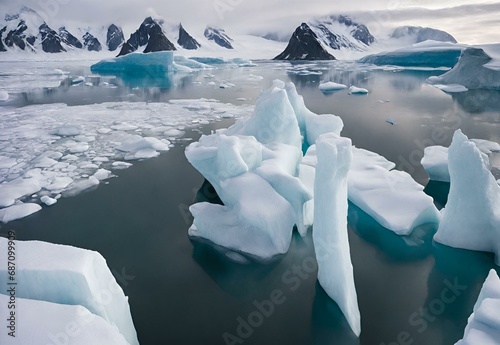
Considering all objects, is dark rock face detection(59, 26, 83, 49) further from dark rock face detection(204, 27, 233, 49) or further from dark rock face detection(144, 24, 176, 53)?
dark rock face detection(204, 27, 233, 49)

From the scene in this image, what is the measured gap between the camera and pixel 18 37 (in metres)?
110

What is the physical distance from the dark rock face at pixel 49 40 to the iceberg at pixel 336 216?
133 meters

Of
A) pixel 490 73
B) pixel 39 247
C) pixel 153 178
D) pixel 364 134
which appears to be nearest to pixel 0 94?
pixel 153 178

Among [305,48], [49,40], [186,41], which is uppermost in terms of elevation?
[186,41]

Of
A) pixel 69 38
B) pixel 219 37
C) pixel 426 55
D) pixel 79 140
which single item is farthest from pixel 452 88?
pixel 69 38

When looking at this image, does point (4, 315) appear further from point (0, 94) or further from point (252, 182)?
point (0, 94)

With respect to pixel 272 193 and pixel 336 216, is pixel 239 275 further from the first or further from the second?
pixel 336 216

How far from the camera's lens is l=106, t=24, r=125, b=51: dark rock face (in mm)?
143750

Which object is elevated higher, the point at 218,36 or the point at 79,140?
the point at 218,36

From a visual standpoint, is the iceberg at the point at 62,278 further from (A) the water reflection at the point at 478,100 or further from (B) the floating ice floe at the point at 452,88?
(B) the floating ice floe at the point at 452,88

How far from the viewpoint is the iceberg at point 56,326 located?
245 centimetres

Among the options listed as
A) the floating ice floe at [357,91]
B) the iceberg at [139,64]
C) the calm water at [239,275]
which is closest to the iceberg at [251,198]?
the calm water at [239,275]

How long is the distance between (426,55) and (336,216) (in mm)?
51737

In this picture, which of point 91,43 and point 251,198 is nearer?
point 251,198
